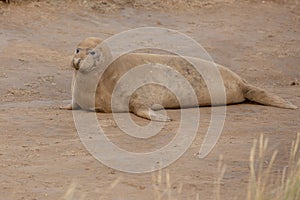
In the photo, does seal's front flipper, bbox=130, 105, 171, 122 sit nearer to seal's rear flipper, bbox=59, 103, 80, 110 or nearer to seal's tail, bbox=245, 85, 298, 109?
seal's rear flipper, bbox=59, 103, 80, 110

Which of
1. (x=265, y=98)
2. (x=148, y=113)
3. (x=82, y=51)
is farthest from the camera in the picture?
(x=265, y=98)

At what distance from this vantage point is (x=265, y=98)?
916cm

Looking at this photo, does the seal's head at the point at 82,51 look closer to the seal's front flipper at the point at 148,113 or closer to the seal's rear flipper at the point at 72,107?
the seal's rear flipper at the point at 72,107

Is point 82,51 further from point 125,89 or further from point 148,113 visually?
point 148,113

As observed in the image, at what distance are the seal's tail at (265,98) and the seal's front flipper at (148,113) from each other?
1278 mm

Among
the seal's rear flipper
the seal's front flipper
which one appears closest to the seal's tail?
the seal's front flipper

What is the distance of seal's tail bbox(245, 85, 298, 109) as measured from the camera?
900 centimetres

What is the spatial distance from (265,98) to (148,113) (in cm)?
147

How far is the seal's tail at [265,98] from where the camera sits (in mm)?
9000

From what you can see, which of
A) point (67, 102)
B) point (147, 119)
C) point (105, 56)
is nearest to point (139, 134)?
point (147, 119)

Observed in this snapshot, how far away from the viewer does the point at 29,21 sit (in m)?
12.8

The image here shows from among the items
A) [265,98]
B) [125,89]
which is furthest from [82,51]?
[265,98]

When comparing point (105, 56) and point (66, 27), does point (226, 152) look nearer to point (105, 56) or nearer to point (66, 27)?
point (105, 56)

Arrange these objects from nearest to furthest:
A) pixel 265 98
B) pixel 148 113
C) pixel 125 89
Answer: pixel 148 113 → pixel 125 89 → pixel 265 98
